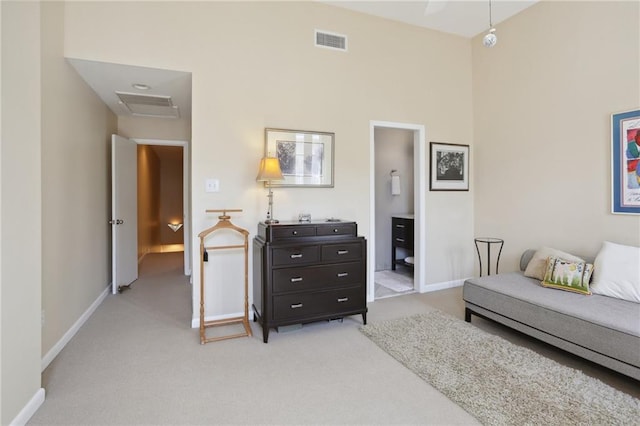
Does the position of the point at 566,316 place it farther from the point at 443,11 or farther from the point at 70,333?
the point at 70,333

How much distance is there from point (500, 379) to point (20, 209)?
10.3ft

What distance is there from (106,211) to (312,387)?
364 cm

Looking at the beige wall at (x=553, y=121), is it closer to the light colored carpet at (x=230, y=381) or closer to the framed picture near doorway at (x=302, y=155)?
the framed picture near doorway at (x=302, y=155)

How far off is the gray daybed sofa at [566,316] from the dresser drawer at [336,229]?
129 centimetres

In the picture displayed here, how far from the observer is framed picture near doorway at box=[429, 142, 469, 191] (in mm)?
4168

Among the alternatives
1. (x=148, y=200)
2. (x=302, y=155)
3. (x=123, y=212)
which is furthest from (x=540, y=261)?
(x=148, y=200)

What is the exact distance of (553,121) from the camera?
3.43 meters

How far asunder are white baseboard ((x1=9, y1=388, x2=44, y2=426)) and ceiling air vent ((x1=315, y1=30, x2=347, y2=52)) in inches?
149

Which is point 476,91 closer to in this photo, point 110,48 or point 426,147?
point 426,147

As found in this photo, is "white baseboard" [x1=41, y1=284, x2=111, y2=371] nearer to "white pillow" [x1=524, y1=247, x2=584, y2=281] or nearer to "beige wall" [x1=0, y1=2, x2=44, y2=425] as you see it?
"beige wall" [x1=0, y1=2, x2=44, y2=425]

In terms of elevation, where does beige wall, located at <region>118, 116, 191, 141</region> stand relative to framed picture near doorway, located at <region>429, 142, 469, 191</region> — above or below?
above

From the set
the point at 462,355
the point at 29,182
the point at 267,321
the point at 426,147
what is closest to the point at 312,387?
the point at 267,321

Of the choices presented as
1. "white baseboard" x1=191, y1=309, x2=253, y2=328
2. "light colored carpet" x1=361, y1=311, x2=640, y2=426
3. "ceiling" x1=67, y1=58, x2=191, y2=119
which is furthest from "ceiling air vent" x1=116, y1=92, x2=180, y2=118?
"light colored carpet" x1=361, y1=311, x2=640, y2=426

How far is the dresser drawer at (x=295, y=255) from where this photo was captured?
277 centimetres
